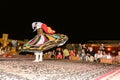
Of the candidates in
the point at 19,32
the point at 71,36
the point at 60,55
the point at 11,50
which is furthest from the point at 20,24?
the point at 60,55

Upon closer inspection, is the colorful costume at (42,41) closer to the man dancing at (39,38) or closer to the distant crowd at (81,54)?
the man dancing at (39,38)

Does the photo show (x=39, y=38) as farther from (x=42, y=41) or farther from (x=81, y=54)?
(x=81, y=54)

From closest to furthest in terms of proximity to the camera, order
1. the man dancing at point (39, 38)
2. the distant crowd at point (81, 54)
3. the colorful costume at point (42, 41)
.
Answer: the colorful costume at point (42, 41) < the man dancing at point (39, 38) < the distant crowd at point (81, 54)

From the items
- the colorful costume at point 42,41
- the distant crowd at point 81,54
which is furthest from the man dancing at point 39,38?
the distant crowd at point 81,54

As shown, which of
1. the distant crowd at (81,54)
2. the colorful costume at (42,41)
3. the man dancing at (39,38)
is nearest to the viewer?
the colorful costume at (42,41)

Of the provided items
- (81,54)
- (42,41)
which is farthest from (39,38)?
(81,54)

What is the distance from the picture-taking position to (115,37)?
98.8 ft

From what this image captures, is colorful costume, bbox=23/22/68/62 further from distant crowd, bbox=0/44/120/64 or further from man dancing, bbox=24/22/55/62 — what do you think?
distant crowd, bbox=0/44/120/64

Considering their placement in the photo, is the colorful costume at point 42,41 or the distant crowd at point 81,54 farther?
the distant crowd at point 81,54

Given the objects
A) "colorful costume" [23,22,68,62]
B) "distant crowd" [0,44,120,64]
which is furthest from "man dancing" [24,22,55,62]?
"distant crowd" [0,44,120,64]

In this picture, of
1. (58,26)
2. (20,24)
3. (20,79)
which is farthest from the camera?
(58,26)

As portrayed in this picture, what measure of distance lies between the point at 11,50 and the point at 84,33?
16641mm

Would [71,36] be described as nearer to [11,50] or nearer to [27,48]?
[11,50]

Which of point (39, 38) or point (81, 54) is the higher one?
point (39, 38)
